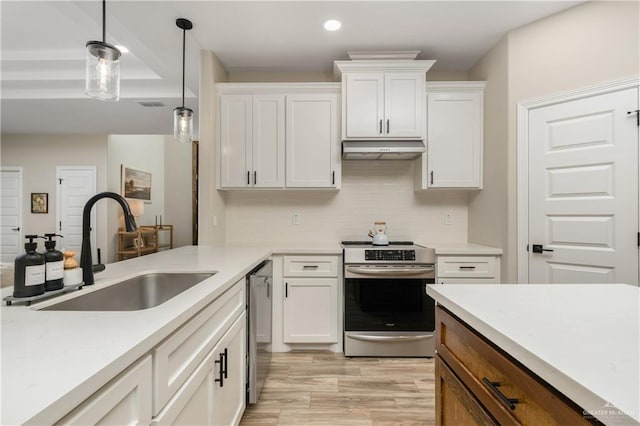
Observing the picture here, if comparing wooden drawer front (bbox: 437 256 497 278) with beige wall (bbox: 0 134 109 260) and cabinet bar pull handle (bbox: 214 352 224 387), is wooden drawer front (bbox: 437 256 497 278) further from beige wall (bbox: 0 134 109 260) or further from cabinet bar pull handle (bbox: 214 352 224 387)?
beige wall (bbox: 0 134 109 260)

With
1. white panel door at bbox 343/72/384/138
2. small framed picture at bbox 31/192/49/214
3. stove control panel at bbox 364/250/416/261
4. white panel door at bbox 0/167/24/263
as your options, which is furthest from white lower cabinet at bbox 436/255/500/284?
white panel door at bbox 0/167/24/263

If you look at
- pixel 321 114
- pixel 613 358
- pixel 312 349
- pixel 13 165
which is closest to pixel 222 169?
pixel 321 114

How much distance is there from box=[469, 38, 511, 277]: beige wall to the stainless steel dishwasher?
1992mm

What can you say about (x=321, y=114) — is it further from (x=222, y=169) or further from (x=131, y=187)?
(x=131, y=187)

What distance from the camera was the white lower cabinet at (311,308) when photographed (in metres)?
2.84

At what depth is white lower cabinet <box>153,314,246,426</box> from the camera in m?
1.00

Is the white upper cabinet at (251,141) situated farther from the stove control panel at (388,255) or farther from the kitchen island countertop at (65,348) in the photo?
the kitchen island countertop at (65,348)

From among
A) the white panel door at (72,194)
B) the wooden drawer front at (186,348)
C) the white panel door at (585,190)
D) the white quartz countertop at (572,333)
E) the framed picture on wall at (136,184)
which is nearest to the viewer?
the white quartz countertop at (572,333)

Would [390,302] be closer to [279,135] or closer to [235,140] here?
[279,135]

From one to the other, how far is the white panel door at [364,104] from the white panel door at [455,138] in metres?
0.50

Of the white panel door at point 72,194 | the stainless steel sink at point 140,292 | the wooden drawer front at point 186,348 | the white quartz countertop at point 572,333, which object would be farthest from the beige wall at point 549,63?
the white panel door at point 72,194

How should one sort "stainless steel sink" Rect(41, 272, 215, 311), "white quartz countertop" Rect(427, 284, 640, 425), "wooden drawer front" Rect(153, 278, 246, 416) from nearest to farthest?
"white quartz countertop" Rect(427, 284, 640, 425)
"wooden drawer front" Rect(153, 278, 246, 416)
"stainless steel sink" Rect(41, 272, 215, 311)

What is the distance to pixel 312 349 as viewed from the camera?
2885mm

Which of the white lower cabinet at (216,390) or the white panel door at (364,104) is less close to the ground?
the white panel door at (364,104)
